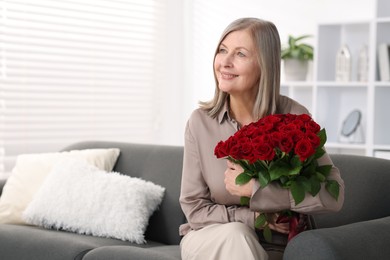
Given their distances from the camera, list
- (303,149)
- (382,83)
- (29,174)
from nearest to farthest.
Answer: (303,149) < (29,174) < (382,83)

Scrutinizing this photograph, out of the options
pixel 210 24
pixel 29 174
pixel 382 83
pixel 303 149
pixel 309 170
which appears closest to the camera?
pixel 303 149

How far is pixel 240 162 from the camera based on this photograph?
231 centimetres

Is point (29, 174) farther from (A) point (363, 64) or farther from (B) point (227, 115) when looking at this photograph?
(A) point (363, 64)

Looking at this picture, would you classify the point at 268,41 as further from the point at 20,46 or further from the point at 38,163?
the point at 20,46

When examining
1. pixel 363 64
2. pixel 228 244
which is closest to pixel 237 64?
pixel 228 244

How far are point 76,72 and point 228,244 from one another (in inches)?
119

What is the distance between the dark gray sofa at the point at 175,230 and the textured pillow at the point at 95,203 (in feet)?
0.21

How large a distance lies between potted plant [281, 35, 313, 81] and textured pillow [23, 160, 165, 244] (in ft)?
6.37

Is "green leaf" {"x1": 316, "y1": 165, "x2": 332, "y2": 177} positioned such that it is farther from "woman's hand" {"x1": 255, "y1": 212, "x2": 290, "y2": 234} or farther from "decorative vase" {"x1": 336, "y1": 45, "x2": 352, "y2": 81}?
"decorative vase" {"x1": 336, "y1": 45, "x2": 352, "y2": 81}

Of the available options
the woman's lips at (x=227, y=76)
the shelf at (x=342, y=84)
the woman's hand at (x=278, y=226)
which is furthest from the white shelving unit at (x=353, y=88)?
the woman's hand at (x=278, y=226)

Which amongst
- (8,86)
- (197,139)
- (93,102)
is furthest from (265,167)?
(93,102)

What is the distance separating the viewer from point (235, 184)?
2.37 m

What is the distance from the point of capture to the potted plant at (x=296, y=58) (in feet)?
16.6

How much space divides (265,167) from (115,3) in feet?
11.2
